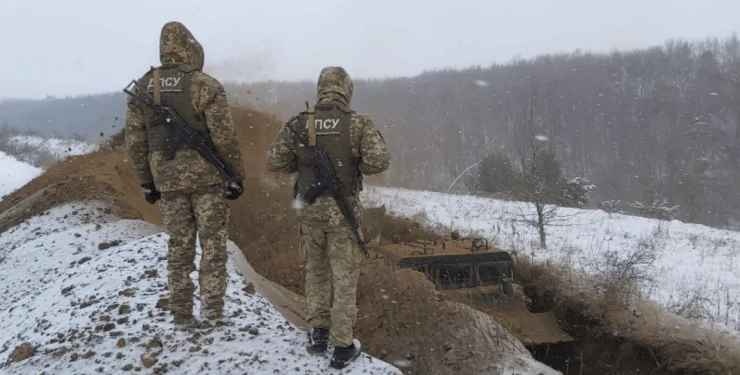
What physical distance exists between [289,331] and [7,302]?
3.85 meters

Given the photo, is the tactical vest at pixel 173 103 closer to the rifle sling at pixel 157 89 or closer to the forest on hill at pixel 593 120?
the rifle sling at pixel 157 89

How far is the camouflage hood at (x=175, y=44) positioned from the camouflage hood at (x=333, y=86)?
3.65 feet

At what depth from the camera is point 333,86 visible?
4309 mm

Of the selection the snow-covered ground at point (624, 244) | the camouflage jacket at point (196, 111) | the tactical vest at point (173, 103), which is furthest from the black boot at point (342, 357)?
the snow-covered ground at point (624, 244)

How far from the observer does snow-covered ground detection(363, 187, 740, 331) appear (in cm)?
1194

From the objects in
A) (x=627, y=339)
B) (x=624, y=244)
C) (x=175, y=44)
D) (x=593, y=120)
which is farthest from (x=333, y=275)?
(x=593, y=120)

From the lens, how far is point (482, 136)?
7531 centimetres

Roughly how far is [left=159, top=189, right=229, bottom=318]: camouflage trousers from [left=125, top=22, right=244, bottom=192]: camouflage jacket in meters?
0.12

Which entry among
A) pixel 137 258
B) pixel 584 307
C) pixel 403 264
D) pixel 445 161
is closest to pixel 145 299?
pixel 137 258

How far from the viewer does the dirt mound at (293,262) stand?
20.2ft

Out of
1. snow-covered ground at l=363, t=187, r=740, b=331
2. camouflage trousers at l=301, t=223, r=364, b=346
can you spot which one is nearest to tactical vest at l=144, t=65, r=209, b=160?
camouflage trousers at l=301, t=223, r=364, b=346

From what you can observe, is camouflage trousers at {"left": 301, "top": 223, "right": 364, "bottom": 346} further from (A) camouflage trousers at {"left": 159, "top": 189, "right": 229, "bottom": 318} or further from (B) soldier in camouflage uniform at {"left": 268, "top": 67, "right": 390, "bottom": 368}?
(A) camouflage trousers at {"left": 159, "top": 189, "right": 229, "bottom": 318}

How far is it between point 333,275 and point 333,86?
1463 millimetres

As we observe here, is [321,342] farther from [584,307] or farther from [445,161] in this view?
[445,161]
